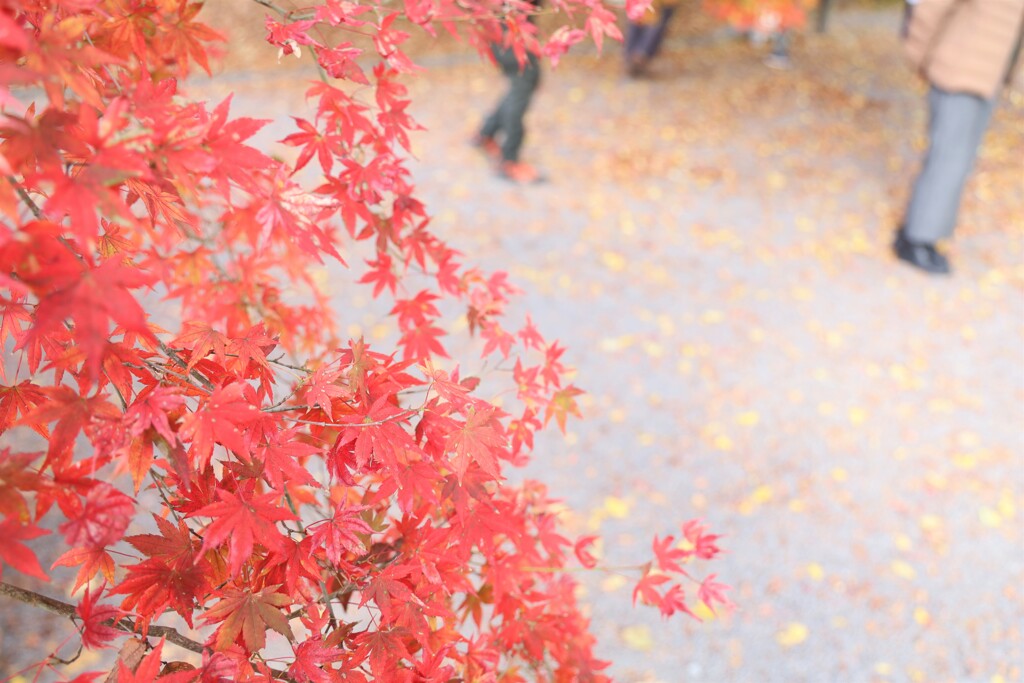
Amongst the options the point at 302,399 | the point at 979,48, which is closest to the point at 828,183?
the point at 979,48

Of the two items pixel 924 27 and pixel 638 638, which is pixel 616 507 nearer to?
pixel 638 638

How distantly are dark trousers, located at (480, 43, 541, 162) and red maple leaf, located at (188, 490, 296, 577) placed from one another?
Answer: 398cm

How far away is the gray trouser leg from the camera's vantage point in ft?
15.4

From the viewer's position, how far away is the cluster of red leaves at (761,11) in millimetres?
7172

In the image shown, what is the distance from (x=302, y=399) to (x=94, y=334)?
0.56 m

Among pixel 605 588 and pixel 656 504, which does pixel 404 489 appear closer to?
pixel 605 588

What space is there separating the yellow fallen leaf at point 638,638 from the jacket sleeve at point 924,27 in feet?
13.2

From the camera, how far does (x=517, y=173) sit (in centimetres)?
549

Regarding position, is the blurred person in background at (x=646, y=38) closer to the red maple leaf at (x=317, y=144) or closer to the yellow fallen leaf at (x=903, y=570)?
the yellow fallen leaf at (x=903, y=570)

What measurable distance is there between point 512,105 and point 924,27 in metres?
2.59

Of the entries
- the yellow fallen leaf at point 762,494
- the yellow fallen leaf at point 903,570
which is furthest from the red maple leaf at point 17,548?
the yellow fallen leaf at point 903,570

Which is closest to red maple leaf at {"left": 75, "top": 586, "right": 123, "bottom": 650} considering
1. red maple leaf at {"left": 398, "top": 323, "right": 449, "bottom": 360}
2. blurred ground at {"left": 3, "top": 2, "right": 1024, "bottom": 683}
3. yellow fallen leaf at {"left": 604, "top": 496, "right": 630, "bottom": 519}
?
red maple leaf at {"left": 398, "top": 323, "right": 449, "bottom": 360}

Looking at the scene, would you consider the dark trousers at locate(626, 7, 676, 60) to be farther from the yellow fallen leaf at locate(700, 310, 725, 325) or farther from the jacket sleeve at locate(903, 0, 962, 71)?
the yellow fallen leaf at locate(700, 310, 725, 325)

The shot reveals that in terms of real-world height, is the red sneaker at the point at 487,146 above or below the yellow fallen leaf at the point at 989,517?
above
